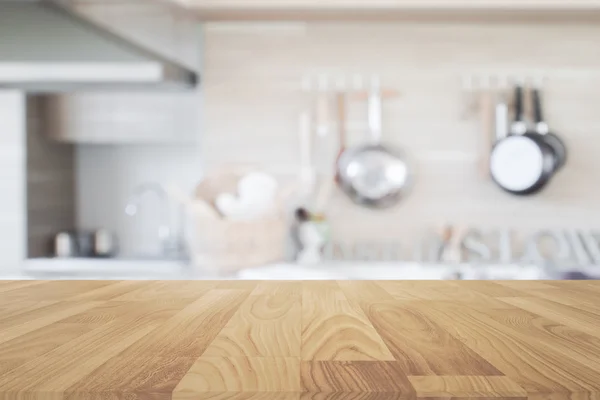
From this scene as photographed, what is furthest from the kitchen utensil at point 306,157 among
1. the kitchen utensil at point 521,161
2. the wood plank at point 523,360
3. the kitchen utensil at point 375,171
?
the wood plank at point 523,360

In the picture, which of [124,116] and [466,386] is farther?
[124,116]

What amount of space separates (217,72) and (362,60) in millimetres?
571

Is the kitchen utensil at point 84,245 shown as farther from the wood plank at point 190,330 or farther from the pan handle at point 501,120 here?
the wood plank at point 190,330

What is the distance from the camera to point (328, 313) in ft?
1.78

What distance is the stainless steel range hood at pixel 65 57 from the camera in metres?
2.00

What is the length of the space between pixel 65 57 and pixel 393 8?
114 cm

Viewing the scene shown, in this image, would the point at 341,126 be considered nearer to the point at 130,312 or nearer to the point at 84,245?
the point at 84,245

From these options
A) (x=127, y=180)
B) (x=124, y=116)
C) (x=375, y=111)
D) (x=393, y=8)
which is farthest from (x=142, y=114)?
(x=393, y=8)

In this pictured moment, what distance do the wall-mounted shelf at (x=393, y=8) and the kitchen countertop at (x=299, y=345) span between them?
1635 mm

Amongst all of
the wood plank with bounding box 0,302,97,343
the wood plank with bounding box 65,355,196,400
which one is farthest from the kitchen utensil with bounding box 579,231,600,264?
the wood plank with bounding box 65,355,196,400

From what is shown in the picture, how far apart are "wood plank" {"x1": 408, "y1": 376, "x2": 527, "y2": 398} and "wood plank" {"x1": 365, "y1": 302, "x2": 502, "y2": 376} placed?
0.01m

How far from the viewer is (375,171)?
7.70 feet

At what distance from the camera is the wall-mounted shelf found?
2117mm

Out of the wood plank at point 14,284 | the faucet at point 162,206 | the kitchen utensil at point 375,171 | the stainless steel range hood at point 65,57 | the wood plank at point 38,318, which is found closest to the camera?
the wood plank at point 38,318
